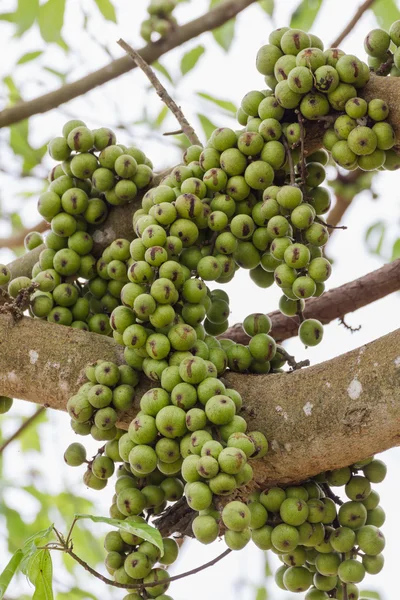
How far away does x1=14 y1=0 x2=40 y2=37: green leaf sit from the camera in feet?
7.97

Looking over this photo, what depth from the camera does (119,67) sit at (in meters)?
A: 2.38

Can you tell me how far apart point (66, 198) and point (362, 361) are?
2.42 ft

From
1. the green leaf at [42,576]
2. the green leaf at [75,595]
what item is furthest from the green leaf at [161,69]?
the green leaf at [42,576]

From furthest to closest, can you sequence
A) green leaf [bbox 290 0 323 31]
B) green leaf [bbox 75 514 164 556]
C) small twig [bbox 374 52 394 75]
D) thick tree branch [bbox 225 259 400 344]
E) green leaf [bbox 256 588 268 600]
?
green leaf [bbox 256 588 268 600] → green leaf [bbox 290 0 323 31] → thick tree branch [bbox 225 259 400 344] → small twig [bbox 374 52 394 75] → green leaf [bbox 75 514 164 556]

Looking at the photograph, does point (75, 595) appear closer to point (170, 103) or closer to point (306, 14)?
point (170, 103)

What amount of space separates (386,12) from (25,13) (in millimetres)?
1259

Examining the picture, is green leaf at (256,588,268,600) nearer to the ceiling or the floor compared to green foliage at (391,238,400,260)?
nearer to the floor

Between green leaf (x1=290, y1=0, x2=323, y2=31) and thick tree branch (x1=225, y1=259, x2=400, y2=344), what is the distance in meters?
1.03

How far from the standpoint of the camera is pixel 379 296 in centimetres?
212

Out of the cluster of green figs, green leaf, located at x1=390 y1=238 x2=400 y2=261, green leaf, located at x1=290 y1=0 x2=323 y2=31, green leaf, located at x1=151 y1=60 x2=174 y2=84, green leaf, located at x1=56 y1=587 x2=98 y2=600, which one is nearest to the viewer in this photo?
the cluster of green figs

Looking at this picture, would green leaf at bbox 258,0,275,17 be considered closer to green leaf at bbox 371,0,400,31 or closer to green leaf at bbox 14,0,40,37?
green leaf at bbox 371,0,400,31

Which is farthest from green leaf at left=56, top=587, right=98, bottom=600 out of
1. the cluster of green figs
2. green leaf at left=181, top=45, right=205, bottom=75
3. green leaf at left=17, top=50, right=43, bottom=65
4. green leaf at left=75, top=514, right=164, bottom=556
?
green leaf at left=17, top=50, right=43, bottom=65

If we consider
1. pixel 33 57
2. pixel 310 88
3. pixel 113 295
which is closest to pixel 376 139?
pixel 310 88

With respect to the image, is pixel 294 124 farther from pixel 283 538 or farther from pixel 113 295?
pixel 283 538
